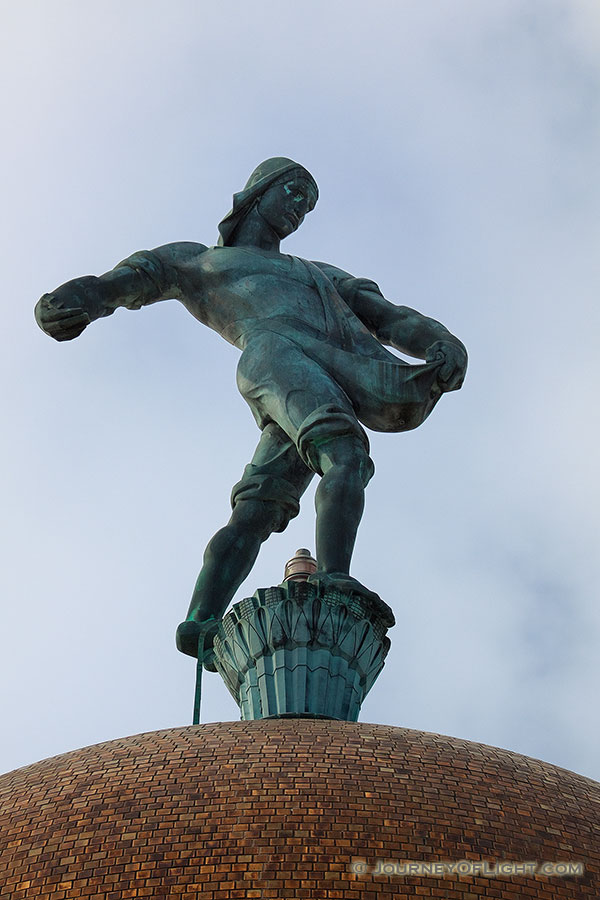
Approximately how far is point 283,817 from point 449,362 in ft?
15.4

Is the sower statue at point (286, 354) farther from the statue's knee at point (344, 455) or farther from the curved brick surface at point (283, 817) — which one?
the curved brick surface at point (283, 817)

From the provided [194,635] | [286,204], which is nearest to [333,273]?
[286,204]

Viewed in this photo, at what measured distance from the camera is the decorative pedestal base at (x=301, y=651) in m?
10.0

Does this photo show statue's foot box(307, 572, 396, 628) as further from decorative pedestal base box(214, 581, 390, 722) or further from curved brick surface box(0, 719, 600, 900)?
curved brick surface box(0, 719, 600, 900)

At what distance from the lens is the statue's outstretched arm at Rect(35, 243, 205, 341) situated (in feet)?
39.0

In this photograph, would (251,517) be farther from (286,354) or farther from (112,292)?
(112,292)

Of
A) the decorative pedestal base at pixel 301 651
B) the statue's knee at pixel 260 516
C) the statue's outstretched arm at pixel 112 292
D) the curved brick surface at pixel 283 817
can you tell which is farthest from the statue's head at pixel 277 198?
the curved brick surface at pixel 283 817

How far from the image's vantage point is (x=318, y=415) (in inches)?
438

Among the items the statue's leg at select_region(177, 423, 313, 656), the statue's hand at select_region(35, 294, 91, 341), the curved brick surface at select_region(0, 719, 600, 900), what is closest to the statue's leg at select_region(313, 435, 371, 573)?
the statue's leg at select_region(177, 423, 313, 656)

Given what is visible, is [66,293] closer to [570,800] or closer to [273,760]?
[273,760]

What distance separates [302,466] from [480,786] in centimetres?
408

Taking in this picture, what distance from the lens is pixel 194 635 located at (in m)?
10.9

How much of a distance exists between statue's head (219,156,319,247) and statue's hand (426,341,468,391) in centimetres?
190

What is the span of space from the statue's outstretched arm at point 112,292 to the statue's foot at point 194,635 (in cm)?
250
